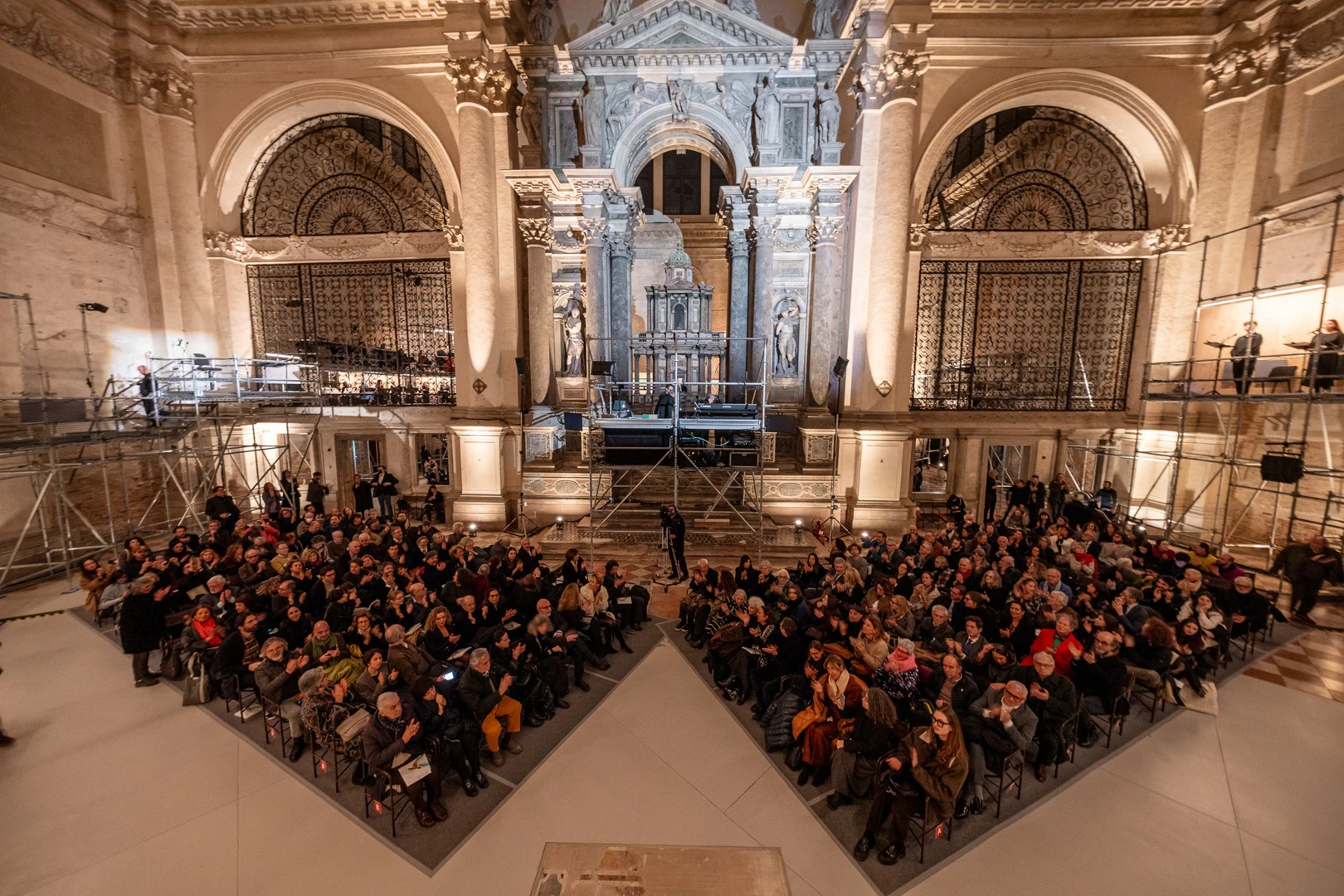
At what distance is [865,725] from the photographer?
4160 millimetres

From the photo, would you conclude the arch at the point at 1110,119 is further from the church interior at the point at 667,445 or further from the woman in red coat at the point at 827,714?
the woman in red coat at the point at 827,714

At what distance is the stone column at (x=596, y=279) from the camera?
41.2 ft

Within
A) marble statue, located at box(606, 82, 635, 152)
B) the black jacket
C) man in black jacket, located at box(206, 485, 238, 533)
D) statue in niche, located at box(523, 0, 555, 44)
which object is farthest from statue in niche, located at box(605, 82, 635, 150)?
the black jacket

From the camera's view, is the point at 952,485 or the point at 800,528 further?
the point at 952,485

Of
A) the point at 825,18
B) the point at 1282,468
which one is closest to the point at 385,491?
the point at 825,18

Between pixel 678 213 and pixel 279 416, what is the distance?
1505cm

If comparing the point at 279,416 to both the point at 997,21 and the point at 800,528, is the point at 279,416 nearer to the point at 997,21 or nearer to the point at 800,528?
the point at 800,528

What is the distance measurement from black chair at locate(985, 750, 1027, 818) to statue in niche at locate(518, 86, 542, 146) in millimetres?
14176

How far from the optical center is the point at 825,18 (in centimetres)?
1216

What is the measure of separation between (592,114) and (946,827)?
47.3ft

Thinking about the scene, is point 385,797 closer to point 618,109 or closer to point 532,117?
point 532,117

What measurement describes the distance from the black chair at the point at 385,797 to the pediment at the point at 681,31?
46.6 feet

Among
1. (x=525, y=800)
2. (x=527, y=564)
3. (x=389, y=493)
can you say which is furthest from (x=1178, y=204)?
(x=389, y=493)

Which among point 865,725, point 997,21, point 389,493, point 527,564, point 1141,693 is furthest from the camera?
point 389,493
